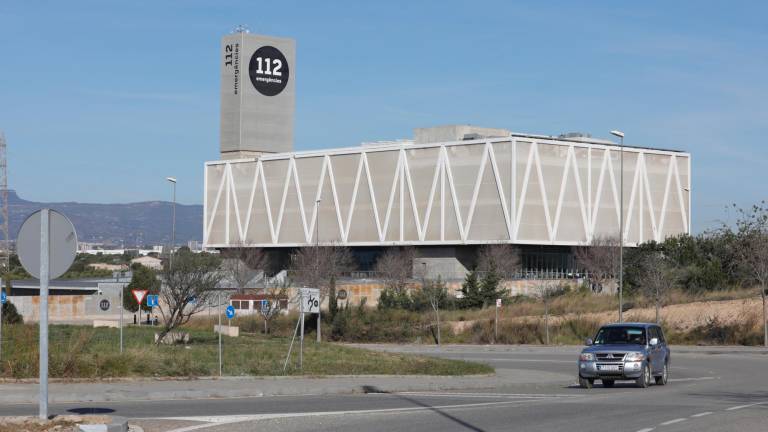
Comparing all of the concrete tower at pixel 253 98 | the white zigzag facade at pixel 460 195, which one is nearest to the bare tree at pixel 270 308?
the white zigzag facade at pixel 460 195

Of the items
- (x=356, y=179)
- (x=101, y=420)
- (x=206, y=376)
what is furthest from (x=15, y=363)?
(x=356, y=179)

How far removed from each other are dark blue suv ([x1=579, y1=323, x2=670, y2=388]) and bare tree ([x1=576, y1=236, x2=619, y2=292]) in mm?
64510

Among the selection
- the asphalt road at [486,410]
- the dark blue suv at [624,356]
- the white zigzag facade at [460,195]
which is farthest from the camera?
the white zigzag facade at [460,195]

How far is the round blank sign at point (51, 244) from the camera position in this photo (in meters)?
15.0

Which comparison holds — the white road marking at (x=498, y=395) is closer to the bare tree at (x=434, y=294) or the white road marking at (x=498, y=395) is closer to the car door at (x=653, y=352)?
the car door at (x=653, y=352)

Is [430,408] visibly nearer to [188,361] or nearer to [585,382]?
[585,382]

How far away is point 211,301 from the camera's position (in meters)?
62.9

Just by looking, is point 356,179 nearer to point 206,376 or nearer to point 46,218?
point 206,376

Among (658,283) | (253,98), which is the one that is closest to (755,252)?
(658,283)

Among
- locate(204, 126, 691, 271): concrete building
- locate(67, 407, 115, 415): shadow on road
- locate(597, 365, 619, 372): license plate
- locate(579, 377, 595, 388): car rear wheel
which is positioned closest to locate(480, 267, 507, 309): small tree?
locate(204, 126, 691, 271): concrete building

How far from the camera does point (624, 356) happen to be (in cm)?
2925

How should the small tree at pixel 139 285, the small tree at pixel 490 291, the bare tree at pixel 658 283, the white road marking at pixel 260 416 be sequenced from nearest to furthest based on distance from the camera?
1. the white road marking at pixel 260 416
2. the bare tree at pixel 658 283
3. the small tree at pixel 139 285
4. the small tree at pixel 490 291

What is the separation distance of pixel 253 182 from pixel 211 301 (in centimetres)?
5965

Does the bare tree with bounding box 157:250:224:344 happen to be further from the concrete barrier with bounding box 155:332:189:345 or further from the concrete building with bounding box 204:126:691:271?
the concrete building with bounding box 204:126:691:271
